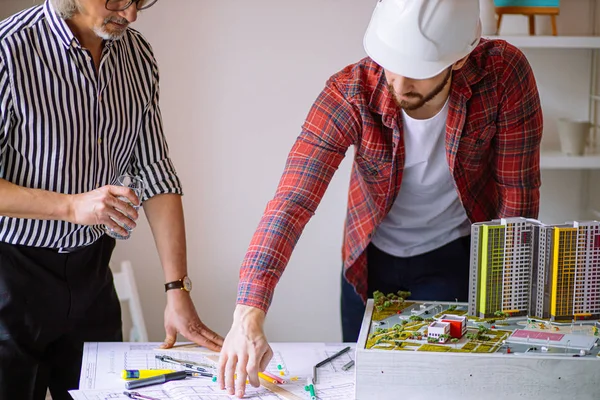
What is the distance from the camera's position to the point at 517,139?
1727 millimetres

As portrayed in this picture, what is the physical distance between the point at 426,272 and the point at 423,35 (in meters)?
0.67

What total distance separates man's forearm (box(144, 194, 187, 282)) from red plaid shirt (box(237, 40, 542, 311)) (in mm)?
351

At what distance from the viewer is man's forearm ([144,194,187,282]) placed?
1842 millimetres

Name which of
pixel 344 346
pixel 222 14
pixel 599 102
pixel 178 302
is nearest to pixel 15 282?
pixel 178 302

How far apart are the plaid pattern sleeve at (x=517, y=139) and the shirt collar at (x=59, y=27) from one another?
3.08 feet

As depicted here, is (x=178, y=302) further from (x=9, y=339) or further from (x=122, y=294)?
(x=122, y=294)

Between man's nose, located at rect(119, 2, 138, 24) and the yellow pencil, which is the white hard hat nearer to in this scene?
man's nose, located at rect(119, 2, 138, 24)

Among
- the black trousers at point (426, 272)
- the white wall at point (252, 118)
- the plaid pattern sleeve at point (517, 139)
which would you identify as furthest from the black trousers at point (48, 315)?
the white wall at point (252, 118)

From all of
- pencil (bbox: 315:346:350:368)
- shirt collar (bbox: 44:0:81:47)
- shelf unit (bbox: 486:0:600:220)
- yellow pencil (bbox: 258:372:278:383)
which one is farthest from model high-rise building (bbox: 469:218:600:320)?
shelf unit (bbox: 486:0:600:220)

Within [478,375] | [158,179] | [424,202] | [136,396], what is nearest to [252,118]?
[158,179]

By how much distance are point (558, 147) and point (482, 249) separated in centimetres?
144

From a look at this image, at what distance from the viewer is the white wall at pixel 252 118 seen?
2867mm

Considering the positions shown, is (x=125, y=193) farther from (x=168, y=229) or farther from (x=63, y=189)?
(x=168, y=229)

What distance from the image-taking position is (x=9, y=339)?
166 centimetres
